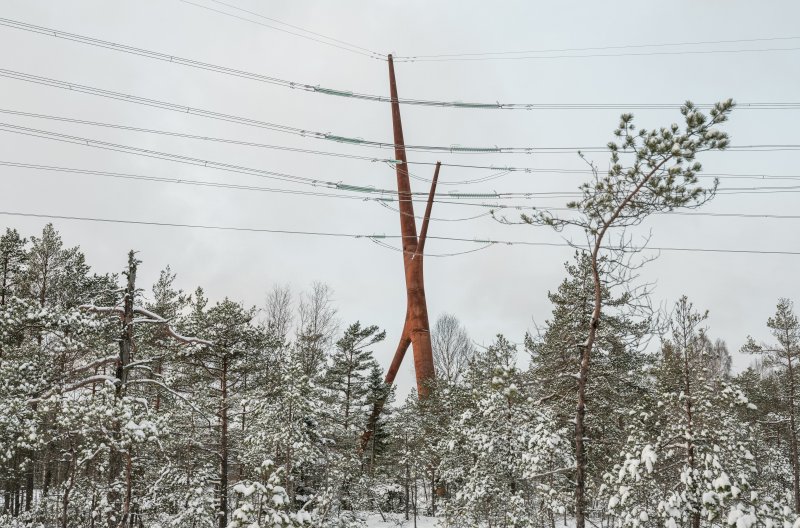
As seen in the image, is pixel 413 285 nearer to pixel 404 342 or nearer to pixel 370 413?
pixel 404 342

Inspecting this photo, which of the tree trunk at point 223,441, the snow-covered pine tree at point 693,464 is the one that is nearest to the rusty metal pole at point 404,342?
the tree trunk at point 223,441

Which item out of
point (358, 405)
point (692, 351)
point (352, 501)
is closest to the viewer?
point (692, 351)

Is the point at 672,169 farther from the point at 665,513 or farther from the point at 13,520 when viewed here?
the point at 13,520

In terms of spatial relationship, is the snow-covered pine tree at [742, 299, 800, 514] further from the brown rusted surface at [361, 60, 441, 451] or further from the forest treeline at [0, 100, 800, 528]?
the brown rusted surface at [361, 60, 441, 451]

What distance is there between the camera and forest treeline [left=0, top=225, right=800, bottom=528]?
9.51 metres

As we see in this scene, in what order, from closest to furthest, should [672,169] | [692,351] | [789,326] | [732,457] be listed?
[672,169] → [732,457] → [692,351] → [789,326]

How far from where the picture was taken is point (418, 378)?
94.8 feet

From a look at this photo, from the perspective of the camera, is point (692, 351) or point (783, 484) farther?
point (783, 484)

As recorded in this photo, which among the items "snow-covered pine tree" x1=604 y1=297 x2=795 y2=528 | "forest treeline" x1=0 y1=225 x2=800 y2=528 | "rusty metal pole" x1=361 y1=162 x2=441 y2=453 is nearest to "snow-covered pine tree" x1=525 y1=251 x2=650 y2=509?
"forest treeline" x1=0 y1=225 x2=800 y2=528

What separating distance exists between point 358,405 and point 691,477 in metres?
24.1

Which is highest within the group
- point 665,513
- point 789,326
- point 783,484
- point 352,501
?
point 789,326

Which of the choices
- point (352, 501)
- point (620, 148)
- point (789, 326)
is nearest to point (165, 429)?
point (352, 501)

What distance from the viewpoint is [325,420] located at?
17031 millimetres

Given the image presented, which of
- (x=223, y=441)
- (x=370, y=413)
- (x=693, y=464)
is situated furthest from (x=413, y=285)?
(x=693, y=464)
